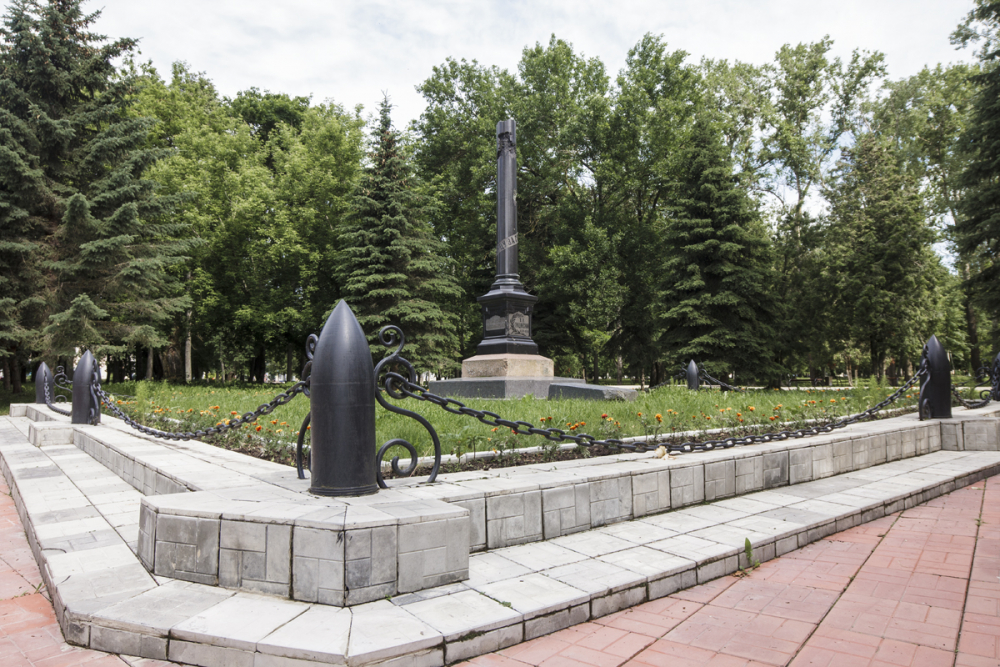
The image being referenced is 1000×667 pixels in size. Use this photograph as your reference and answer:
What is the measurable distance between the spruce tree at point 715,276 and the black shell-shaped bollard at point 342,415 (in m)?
18.9

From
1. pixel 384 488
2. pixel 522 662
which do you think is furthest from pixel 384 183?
pixel 522 662

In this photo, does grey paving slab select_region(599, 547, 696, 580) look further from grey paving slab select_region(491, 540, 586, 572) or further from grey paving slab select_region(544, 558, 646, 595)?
grey paving slab select_region(491, 540, 586, 572)

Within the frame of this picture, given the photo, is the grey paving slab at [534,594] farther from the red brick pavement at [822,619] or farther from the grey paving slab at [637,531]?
the grey paving slab at [637,531]

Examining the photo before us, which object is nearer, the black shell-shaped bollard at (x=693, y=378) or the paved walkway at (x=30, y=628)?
the paved walkway at (x=30, y=628)

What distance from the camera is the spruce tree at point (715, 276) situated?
A: 2139 cm

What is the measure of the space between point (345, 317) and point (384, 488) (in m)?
1.14

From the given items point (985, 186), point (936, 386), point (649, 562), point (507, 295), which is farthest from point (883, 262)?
point (649, 562)

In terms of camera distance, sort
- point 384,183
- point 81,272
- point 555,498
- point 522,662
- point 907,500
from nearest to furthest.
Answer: point 522,662
point 555,498
point 907,500
point 81,272
point 384,183

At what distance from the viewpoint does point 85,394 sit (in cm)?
945

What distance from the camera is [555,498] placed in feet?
13.8

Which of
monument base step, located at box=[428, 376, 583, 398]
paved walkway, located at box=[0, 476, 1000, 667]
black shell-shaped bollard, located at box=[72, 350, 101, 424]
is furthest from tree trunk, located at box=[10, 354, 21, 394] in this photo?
paved walkway, located at box=[0, 476, 1000, 667]

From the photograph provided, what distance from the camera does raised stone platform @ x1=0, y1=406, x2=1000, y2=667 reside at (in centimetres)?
271

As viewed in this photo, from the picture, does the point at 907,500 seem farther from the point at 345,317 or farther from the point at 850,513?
the point at 345,317

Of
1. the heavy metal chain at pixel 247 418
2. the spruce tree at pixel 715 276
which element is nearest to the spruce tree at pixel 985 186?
the spruce tree at pixel 715 276
